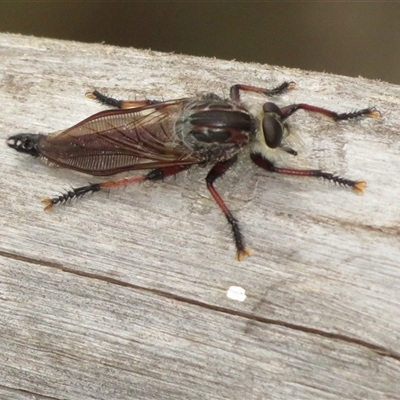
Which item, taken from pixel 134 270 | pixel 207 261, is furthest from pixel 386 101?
pixel 134 270

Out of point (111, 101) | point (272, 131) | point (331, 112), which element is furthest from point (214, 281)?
point (111, 101)

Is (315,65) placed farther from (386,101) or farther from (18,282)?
(18,282)

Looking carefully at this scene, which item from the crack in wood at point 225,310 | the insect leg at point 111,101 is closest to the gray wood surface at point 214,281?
the crack in wood at point 225,310

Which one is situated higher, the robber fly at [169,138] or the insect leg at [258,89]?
the insect leg at [258,89]

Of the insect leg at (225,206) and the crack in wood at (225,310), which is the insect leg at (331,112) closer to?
the insect leg at (225,206)

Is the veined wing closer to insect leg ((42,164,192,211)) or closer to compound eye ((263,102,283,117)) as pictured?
insect leg ((42,164,192,211))

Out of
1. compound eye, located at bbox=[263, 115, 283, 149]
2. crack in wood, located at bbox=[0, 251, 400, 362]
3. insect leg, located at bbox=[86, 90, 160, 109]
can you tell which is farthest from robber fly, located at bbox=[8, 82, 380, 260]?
crack in wood, located at bbox=[0, 251, 400, 362]
